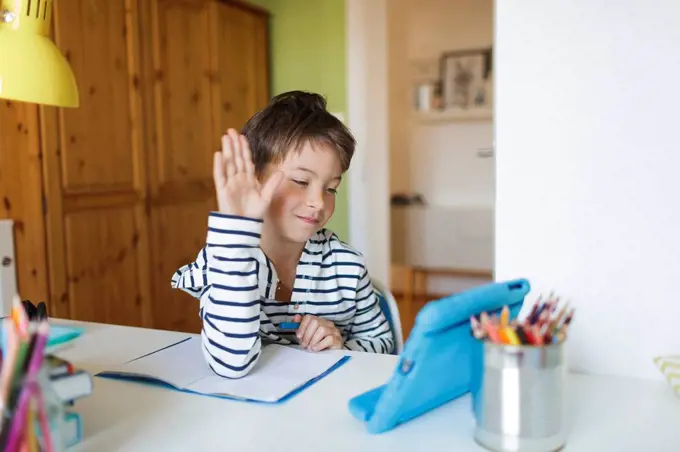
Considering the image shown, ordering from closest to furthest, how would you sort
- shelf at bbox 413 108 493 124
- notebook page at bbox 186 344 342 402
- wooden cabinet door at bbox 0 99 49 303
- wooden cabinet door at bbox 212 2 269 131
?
notebook page at bbox 186 344 342 402 < wooden cabinet door at bbox 0 99 49 303 < wooden cabinet door at bbox 212 2 269 131 < shelf at bbox 413 108 493 124

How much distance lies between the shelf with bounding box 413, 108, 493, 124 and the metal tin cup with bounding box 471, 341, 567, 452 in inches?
141

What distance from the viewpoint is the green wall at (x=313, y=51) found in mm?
3172

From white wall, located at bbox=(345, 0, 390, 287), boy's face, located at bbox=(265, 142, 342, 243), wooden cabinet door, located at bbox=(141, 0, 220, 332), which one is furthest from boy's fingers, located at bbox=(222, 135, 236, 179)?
white wall, located at bbox=(345, 0, 390, 287)

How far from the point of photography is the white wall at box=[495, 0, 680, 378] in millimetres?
806

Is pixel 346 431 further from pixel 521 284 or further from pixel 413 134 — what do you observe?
pixel 413 134

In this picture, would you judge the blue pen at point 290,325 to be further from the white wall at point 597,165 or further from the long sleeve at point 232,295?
the white wall at point 597,165

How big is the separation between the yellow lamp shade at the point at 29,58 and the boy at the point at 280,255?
300 mm

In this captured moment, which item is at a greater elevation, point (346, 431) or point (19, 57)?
point (19, 57)

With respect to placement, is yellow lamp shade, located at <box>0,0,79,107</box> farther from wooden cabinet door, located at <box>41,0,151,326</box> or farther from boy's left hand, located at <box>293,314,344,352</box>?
wooden cabinet door, located at <box>41,0,151,326</box>

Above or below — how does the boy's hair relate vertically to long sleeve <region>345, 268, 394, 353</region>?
above

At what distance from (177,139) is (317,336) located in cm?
190

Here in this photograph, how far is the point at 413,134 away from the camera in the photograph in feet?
14.4

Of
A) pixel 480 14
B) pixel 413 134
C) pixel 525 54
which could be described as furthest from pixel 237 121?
pixel 525 54

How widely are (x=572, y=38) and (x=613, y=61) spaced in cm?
6
